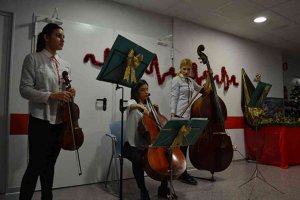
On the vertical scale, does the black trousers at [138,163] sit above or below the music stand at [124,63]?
below

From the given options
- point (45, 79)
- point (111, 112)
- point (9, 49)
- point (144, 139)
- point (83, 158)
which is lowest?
point (83, 158)

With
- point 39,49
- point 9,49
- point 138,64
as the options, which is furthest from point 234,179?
point 9,49

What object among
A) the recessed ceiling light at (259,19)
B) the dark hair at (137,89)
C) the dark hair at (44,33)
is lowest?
the dark hair at (137,89)

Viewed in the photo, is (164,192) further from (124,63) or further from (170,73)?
(170,73)

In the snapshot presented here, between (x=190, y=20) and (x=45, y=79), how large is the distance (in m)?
3.18

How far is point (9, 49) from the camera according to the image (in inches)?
111

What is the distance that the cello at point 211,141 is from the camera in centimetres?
273

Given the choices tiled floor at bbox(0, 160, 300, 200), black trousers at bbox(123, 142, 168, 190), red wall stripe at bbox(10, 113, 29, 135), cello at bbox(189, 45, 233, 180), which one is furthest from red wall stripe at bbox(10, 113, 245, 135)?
cello at bbox(189, 45, 233, 180)

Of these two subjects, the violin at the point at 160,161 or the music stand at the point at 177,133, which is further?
the violin at the point at 160,161

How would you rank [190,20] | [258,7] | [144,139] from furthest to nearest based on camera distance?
[190,20], [258,7], [144,139]

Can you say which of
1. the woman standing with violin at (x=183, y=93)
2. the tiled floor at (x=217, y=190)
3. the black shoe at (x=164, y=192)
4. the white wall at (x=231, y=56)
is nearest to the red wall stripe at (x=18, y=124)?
the tiled floor at (x=217, y=190)

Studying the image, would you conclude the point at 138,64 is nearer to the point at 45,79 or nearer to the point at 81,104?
the point at 45,79

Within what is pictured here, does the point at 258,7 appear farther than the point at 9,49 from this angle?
Yes

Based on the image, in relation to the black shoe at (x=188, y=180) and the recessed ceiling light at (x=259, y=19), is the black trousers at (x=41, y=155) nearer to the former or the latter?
the black shoe at (x=188, y=180)
